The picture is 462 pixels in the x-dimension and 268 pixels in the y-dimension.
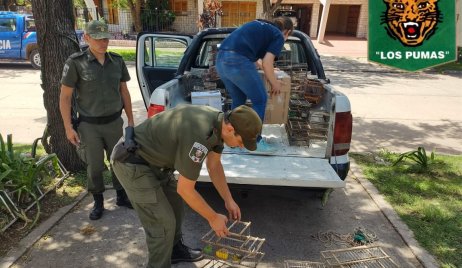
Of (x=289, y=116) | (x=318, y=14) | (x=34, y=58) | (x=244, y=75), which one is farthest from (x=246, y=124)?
(x=318, y=14)

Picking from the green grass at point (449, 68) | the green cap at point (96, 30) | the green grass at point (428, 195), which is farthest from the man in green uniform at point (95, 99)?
the green grass at point (449, 68)

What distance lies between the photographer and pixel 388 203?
4.01 metres

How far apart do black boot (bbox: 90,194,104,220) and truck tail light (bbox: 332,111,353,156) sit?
7.43ft

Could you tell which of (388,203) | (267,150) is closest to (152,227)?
(267,150)

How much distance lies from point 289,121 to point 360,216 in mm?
1242

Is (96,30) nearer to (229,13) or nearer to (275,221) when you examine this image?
(275,221)

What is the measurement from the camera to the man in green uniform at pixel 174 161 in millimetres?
2035

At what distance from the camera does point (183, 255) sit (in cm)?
298

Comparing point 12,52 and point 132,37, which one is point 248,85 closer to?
point 12,52

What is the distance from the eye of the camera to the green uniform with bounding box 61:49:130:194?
3238 mm

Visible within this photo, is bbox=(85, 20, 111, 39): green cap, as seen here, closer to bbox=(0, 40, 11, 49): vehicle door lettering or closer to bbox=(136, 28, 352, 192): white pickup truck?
bbox=(136, 28, 352, 192): white pickup truck

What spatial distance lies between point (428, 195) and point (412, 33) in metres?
2.16

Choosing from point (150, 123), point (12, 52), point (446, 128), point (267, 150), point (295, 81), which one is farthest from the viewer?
point (12, 52)

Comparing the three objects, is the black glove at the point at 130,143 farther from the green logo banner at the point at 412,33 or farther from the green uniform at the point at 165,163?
the green logo banner at the point at 412,33
